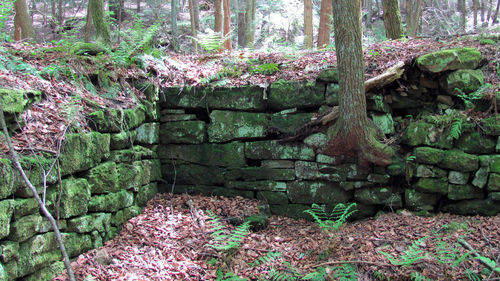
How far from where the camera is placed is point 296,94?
562 cm

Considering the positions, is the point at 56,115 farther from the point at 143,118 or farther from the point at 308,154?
the point at 308,154

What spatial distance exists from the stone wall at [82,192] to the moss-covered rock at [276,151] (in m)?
1.63

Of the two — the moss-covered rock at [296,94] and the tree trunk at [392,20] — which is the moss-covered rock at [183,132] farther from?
the tree trunk at [392,20]

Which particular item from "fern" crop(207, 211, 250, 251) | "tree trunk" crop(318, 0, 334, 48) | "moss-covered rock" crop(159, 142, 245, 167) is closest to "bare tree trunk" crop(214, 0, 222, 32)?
"tree trunk" crop(318, 0, 334, 48)

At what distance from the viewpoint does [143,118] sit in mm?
5582

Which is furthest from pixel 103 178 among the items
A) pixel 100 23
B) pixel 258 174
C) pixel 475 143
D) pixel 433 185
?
pixel 475 143

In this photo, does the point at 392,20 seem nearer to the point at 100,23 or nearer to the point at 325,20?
the point at 325,20

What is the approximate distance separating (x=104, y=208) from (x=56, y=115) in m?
1.25

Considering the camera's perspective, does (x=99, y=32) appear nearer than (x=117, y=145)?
No

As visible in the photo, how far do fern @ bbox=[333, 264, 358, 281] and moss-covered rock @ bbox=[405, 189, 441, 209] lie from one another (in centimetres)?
189

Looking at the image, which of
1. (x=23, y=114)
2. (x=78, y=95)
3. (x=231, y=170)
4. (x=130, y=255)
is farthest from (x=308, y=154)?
(x=23, y=114)

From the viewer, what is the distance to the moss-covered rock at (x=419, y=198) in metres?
5.21

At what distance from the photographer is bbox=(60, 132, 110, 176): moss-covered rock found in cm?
387

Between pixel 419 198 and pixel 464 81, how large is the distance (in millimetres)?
1872
